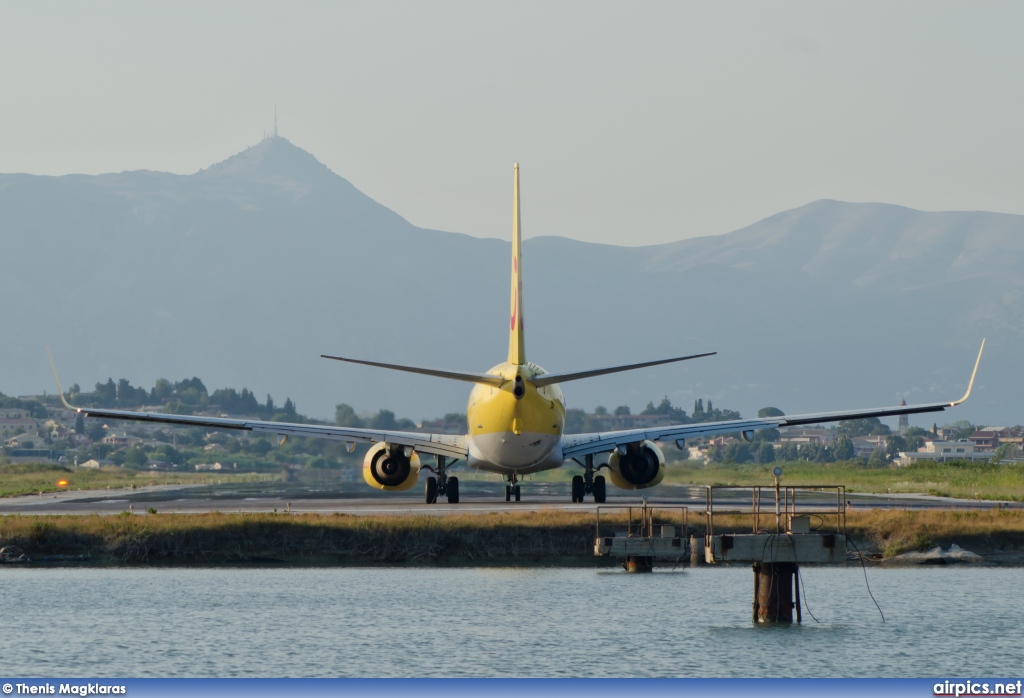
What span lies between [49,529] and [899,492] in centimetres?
4835

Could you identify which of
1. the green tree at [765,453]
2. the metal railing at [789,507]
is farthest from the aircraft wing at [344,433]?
the green tree at [765,453]

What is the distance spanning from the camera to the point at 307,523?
58531mm

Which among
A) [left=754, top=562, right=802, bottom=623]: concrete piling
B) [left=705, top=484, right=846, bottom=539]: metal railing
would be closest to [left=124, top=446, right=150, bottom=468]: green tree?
[left=705, top=484, right=846, bottom=539]: metal railing

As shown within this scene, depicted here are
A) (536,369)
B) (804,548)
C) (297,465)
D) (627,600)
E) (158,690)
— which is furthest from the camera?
(297,465)

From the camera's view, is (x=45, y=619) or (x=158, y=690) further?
(x=45, y=619)

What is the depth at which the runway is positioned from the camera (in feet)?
220

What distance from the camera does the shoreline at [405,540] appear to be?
5622 cm

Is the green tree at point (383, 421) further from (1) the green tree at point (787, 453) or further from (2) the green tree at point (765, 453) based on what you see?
(1) the green tree at point (787, 453)

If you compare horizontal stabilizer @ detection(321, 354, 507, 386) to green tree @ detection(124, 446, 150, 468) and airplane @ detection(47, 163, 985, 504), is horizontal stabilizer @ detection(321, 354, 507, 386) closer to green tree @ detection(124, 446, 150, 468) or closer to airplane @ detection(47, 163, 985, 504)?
airplane @ detection(47, 163, 985, 504)

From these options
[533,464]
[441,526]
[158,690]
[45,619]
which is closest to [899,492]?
[533,464]

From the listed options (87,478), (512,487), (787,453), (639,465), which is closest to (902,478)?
(639,465)

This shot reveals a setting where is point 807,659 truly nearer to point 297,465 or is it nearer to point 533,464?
point 533,464

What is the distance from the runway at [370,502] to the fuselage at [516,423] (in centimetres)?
217

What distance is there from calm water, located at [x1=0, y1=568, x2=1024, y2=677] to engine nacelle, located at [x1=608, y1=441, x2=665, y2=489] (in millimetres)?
11827
